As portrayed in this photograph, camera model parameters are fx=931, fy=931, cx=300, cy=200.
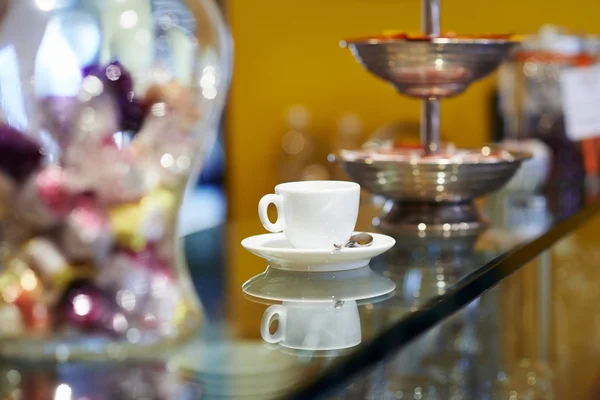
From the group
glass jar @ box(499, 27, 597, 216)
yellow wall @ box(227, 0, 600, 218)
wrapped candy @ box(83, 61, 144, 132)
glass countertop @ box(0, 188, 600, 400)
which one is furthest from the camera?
yellow wall @ box(227, 0, 600, 218)

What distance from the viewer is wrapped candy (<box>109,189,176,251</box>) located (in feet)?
1.93

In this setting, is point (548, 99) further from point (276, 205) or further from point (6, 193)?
point (6, 193)

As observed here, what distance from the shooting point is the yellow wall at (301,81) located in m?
2.99

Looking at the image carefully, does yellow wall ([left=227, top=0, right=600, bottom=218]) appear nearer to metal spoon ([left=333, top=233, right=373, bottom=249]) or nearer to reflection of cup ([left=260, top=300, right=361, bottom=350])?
metal spoon ([left=333, top=233, right=373, bottom=249])

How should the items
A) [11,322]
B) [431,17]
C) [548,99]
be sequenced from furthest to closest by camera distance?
[548,99], [431,17], [11,322]

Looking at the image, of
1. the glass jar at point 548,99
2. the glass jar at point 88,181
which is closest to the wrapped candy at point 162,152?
the glass jar at point 88,181

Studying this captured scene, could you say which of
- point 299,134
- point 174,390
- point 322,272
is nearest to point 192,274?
point 322,272

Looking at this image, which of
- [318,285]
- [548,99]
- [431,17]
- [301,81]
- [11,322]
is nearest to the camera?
[11,322]

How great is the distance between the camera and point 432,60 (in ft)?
3.45

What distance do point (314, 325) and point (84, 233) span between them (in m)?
0.16

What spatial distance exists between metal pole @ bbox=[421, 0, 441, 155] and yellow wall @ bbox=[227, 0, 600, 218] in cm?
181

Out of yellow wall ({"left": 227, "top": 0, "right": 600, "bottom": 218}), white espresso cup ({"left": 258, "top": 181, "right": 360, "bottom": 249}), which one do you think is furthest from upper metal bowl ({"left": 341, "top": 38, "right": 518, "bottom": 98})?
yellow wall ({"left": 227, "top": 0, "right": 600, "bottom": 218})

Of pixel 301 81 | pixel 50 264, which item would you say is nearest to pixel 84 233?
pixel 50 264

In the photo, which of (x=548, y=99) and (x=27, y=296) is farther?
(x=548, y=99)
